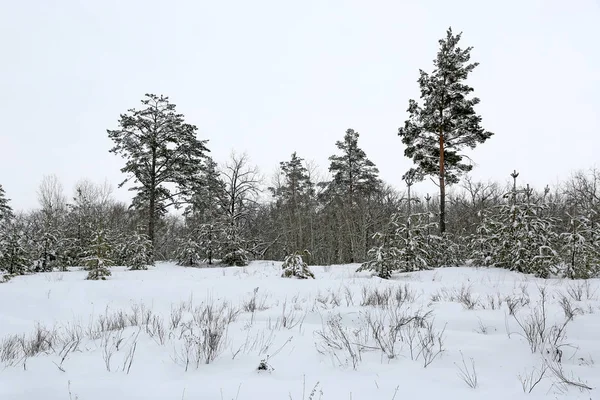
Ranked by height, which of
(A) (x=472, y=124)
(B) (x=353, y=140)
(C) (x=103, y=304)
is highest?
(B) (x=353, y=140)

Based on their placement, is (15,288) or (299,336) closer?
(299,336)

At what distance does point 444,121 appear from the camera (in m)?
17.3

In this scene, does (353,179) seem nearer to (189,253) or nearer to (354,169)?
(354,169)

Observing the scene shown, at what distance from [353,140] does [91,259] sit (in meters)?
22.3

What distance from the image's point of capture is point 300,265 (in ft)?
37.8

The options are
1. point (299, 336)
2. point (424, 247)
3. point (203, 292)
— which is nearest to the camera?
point (299, 336)

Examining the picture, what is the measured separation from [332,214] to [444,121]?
16017 mm

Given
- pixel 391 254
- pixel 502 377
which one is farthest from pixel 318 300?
pixel 391 254

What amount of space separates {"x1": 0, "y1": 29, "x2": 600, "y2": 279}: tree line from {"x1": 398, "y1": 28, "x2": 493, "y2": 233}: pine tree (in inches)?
2.2

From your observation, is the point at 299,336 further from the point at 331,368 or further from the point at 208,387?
the point at 208,387

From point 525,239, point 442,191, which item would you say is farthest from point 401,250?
point 442,191

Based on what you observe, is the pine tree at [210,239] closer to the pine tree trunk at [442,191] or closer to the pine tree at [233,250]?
the pine tree at [233,250]

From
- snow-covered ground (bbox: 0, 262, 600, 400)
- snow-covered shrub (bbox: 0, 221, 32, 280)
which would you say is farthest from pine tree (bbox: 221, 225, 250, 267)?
snow-covered ground (bbox: 0, 262, 600, 400)

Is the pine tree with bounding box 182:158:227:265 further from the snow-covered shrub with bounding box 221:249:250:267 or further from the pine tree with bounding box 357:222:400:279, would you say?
the pine tree with bounding box 357:222:400:279
